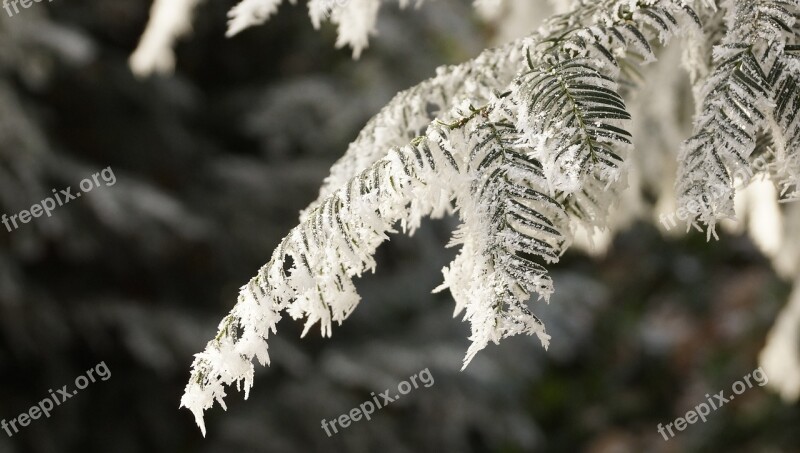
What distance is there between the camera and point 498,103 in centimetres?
67

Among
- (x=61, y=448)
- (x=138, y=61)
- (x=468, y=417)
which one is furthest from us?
(x=468, y=417)

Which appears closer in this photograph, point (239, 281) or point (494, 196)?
point (494, 196)

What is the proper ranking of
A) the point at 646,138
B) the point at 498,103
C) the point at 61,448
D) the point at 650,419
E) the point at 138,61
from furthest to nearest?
the point at 650,419
the point at 61,448
the point at 138,61
the point at 646,138
the point at 498,103

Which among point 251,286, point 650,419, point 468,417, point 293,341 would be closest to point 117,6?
point 293,341

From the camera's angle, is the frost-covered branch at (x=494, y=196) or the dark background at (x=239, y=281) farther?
the dark background at (x=239, y=281)

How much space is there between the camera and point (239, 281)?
3.70m

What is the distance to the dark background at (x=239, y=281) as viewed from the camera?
122 inches

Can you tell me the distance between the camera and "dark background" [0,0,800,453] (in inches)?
122

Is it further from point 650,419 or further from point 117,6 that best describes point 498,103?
point 650,419

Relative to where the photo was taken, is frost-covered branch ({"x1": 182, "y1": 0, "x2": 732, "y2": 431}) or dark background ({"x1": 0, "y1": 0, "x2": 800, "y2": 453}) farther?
dark background ({"x1": 0, "y1": 0, "x2": 800, "y2": 453})

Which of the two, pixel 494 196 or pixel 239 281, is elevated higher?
pixel 239 281

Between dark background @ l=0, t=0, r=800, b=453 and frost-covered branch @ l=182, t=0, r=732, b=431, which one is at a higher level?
dark background @ l=0, t=0, r=800, b=453

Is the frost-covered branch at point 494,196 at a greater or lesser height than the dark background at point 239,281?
lesser

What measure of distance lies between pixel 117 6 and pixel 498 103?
3368mm
